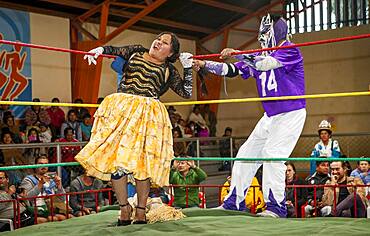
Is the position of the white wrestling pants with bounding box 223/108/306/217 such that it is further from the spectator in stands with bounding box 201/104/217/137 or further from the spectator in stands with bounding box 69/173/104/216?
the spectator in stands with bounding box 201/104/217/137

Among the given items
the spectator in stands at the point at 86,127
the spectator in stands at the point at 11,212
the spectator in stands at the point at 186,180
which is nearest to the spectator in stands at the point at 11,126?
the spectator in stands at the point at 86,127

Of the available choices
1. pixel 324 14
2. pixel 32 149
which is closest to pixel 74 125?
pixel 32 149

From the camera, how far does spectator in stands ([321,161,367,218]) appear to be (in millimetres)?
3701

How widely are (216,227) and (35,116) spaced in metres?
5.22

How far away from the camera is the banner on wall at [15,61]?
8.05 metres

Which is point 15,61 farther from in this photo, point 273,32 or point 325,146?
point 273,32

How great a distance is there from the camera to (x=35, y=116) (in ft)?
24.1

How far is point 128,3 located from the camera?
9367 mm

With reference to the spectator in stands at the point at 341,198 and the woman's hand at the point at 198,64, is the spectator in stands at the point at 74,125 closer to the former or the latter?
the spectator in stands at the point at 341,198

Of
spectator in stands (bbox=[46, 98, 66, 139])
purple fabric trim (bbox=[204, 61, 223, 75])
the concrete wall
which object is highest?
the concrete wall

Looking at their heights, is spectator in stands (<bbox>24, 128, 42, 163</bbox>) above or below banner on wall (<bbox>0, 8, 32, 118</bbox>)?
below

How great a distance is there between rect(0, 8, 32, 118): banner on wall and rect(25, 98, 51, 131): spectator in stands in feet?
2.46

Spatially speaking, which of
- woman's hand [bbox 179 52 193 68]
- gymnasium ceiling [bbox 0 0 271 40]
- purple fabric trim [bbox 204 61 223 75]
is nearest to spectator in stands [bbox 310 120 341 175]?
purple fabric trim [bbox 204 61 223 75]

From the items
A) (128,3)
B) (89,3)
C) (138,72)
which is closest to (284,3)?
(128,3)
